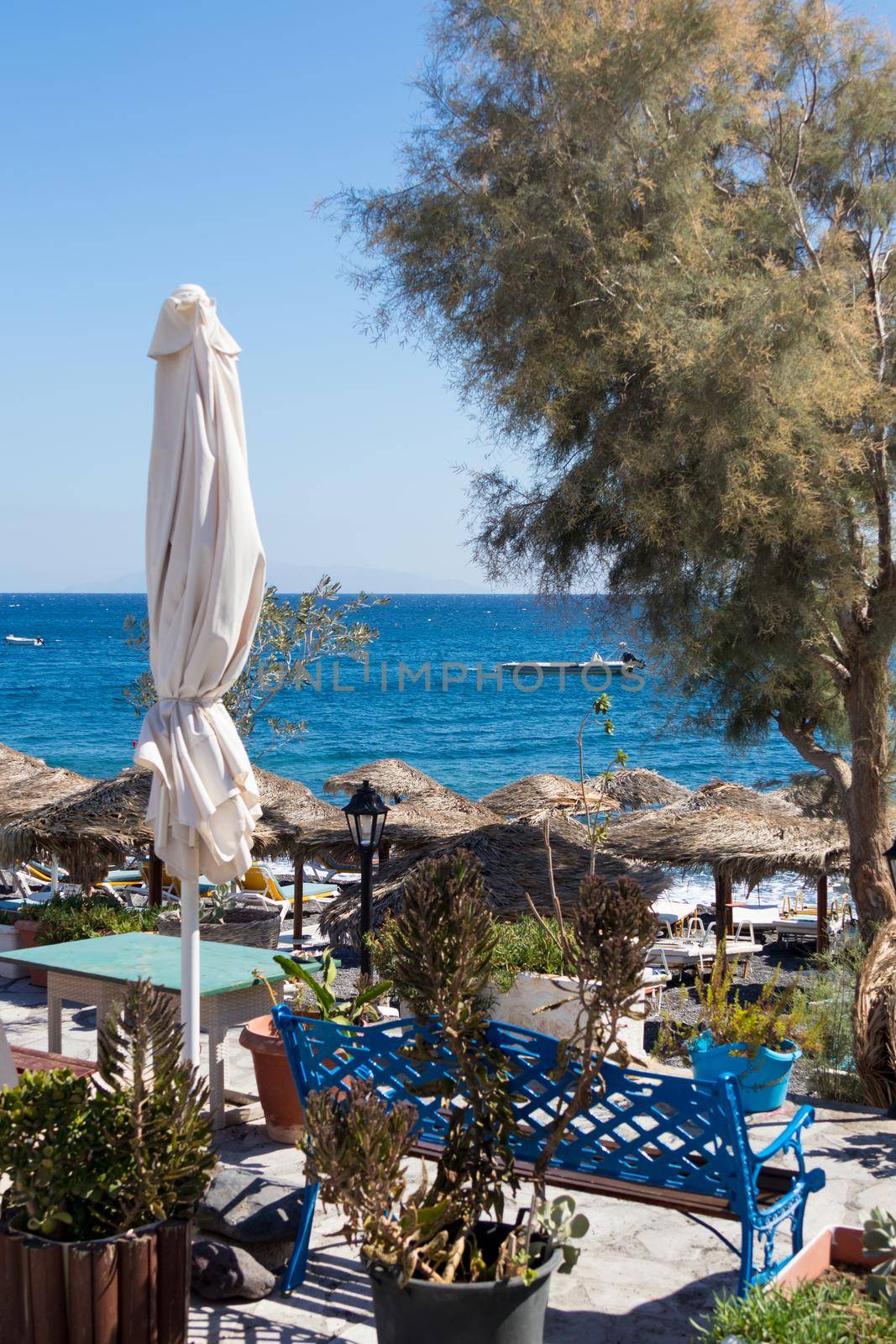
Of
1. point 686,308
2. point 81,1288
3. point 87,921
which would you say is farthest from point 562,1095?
point 686,308

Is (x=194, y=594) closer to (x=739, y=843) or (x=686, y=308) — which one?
(x=686, y=308)

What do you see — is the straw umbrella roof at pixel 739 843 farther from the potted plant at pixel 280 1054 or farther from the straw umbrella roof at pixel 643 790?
the potted plant at pixel 280 1054

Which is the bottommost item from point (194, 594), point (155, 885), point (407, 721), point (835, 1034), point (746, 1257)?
point (407, 721)

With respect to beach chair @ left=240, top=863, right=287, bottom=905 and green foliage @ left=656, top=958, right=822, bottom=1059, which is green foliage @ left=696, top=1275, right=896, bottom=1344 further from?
beach chair @ left=240, top=863, right=287, bottom=905

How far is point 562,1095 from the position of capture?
Answer: 3266 mm

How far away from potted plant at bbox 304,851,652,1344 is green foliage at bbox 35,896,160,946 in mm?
6419

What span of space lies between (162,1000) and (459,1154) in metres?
0.85

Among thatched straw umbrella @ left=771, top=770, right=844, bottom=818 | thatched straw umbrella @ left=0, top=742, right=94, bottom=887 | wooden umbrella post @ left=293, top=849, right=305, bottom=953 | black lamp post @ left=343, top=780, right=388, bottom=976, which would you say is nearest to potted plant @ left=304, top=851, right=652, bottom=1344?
black lamp post @ left=343, top=780, right=388, bottom=976

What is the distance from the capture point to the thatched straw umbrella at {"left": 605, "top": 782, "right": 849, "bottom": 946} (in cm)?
1226

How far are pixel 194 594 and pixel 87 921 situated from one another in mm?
5759

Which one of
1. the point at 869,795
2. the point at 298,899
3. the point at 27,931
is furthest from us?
the point at 298,899

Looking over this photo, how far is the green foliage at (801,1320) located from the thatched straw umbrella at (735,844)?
30.7 ft

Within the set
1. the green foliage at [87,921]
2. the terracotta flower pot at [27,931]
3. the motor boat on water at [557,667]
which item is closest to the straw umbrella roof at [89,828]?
the green foliage at [87,921]

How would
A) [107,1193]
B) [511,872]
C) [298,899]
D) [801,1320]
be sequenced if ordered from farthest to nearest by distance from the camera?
[298,899] → [511,872] → [107,1193] → [801,1320]
